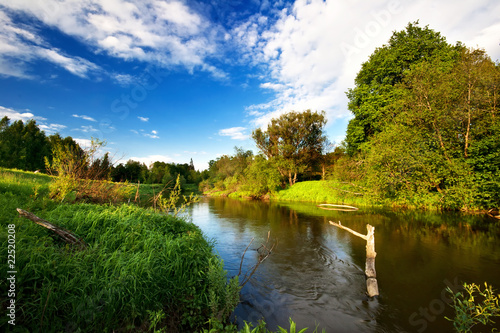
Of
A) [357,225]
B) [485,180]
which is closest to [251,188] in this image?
[357,225]

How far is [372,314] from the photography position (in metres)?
4.93

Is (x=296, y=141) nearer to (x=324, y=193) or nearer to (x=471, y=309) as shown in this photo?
(x=324, y=193)

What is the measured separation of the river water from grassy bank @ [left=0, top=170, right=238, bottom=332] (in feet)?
4.70

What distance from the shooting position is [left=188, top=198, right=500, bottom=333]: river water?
481 cm

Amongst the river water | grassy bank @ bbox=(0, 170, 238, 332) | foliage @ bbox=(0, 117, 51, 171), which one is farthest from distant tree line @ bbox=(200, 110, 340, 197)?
foliage @ bbox=(0, 117, 51, 171)

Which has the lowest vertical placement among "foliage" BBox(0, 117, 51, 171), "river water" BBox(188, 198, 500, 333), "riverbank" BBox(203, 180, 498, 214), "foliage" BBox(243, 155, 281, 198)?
"river water" BBox(188, 198, 500, 333)

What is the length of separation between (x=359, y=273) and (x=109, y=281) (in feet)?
25.0

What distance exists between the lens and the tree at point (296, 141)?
1433 inches

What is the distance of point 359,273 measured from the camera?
283 inches

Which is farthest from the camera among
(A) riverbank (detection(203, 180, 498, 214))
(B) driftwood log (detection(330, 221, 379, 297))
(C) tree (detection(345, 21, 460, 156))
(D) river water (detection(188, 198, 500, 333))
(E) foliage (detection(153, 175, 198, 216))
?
(C) tree (detection(345, 21, 460, 156))

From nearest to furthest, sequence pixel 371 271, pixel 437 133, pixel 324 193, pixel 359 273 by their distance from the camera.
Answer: pixel 371 271, pixel 359 273, pixel 437 133, pixel 324 193

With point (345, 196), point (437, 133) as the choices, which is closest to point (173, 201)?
point (437, 133)

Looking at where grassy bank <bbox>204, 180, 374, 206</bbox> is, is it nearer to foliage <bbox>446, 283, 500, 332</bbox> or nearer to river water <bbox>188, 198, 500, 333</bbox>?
river water <bbox>188, 198, 500, 333</bbox>

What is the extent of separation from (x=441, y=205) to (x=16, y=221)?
26.6 meters
